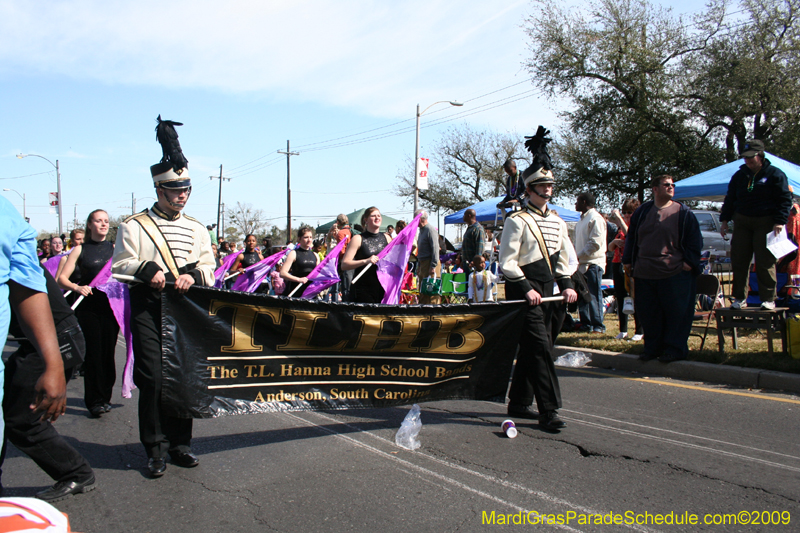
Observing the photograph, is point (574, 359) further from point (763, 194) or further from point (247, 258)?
point (247, 258)

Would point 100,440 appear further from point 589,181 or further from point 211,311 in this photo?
point 589,181

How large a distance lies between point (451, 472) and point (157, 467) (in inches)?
76.3

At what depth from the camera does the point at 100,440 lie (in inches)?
195

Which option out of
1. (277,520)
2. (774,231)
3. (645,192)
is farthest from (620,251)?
(645,192)

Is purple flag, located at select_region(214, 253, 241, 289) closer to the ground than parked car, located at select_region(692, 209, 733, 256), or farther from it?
closer to the ground

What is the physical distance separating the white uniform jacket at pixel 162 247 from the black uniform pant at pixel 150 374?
18 centimetres

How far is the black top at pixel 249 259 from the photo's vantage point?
1318 centimetres

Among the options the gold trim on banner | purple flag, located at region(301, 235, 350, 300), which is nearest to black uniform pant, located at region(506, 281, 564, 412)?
the gold trim on banner

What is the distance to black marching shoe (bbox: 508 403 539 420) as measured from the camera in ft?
17.2

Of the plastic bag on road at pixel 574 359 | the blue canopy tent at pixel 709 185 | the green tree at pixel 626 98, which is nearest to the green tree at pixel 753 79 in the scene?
the green tree at pixel 626 98

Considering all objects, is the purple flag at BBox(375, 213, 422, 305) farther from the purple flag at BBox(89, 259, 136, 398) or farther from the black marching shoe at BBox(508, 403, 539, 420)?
the purple flag at BBox(89, 259, 136, 398)

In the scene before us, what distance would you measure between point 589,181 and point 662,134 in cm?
404

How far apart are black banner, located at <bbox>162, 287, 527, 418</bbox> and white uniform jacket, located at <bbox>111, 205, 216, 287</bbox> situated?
249mm

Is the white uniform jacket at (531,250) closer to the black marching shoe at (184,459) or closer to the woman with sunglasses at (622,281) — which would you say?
the black marching shoe at (184,459)
